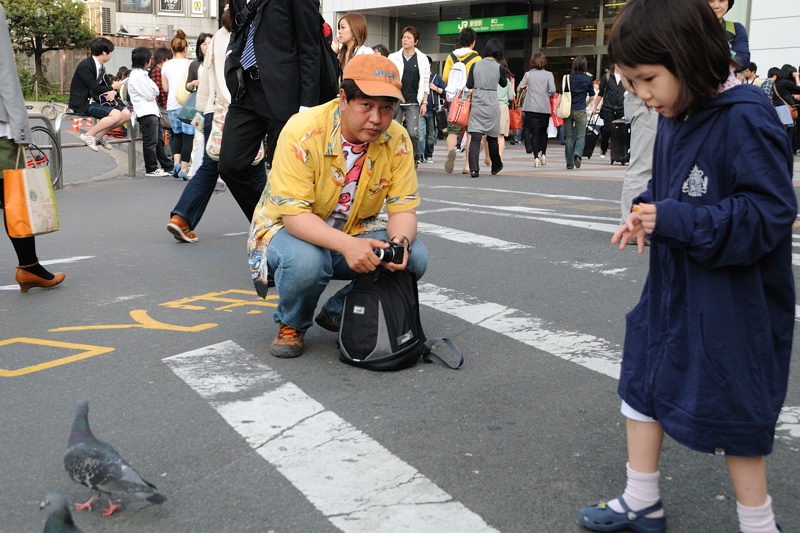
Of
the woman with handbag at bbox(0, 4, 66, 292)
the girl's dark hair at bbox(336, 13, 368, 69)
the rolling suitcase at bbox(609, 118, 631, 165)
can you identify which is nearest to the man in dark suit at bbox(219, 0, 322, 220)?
the woman with handbag at bbox(0, 4, 66, 292)

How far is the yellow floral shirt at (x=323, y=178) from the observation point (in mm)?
4117

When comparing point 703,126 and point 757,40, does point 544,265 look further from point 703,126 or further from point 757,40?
point 757,40

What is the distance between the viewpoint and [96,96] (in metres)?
14.3

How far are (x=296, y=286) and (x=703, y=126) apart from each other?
90.1 inches

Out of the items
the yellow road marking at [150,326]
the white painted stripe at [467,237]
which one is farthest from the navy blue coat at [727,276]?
the white painted stripe at [467,237]

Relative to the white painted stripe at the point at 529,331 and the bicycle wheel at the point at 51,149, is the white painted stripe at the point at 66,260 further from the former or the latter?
the bicycle wheel at the point at 51,149

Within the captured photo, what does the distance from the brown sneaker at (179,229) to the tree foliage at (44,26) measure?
51.2 meters

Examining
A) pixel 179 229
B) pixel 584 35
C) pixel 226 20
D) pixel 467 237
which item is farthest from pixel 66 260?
pixel 584 35

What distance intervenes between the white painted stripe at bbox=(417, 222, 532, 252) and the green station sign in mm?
24148

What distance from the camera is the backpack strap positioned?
4117 millimetres

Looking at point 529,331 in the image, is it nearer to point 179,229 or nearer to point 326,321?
point 326,321

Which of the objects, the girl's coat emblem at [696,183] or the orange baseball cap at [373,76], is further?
the orange baseball cap at [373,76]

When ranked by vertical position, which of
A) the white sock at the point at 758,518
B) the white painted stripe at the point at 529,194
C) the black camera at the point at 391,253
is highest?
the black camera at the point at 391,253

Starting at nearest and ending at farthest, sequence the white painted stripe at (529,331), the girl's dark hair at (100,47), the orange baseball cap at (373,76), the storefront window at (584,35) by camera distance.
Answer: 1. the orange baseball cap at (373,76)
2. the white painted stripe at (529,331)
3. the girl's dark hair at (100,47)
4. the storefront window at (584,35)
